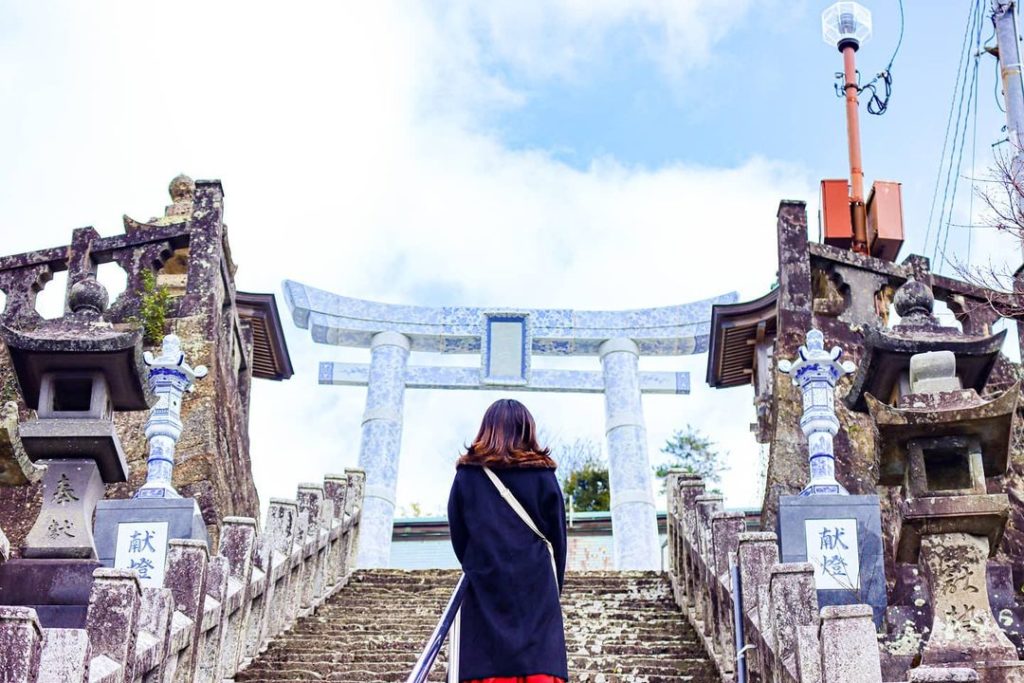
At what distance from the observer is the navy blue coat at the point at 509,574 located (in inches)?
198

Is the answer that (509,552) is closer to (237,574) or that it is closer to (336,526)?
(237,574)

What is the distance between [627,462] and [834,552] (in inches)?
378

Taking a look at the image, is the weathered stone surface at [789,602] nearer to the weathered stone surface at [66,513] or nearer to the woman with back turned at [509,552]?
the woman with back turned at [509,552]

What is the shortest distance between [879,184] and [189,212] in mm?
10024

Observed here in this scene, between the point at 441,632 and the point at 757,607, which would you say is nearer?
the point at 441,632

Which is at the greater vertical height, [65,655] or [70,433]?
[70,433]

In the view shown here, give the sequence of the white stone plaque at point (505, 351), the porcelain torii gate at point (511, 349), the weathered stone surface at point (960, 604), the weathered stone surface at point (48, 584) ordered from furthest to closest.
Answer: the white stone plaque at point (505, 351), the porcelain torii gate at point (511, 349), the weathered stone surface at point (48, 584), the weathered stone surface at point (960, 604)

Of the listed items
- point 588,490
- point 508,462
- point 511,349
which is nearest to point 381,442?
point 511,349

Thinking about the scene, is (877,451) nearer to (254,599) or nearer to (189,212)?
(254,599)

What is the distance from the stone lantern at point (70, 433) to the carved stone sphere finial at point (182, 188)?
732cm

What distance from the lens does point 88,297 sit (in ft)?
44.1

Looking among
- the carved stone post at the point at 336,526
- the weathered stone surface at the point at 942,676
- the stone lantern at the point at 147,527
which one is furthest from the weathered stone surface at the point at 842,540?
the weathered stone surface at the point at 942,676

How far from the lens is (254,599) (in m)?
11.4

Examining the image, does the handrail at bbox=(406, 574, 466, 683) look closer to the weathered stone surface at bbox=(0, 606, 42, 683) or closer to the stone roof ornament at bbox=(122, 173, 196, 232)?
the weathered stone surface at bbox=(0, 606, 42, 683)
